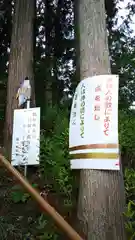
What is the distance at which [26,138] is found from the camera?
486 cm

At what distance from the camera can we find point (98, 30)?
417 centimetres

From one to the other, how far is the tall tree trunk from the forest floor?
1.44 meters

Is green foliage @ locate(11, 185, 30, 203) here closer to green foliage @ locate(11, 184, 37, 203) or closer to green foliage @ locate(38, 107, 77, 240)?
green foliage @ locate(11, 184, 37, 203)

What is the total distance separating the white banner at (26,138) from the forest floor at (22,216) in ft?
1.22

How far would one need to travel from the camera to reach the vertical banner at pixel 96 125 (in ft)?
11.6

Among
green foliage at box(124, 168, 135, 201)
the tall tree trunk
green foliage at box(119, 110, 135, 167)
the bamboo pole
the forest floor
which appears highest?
the tall tree trunk

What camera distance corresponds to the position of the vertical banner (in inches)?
140

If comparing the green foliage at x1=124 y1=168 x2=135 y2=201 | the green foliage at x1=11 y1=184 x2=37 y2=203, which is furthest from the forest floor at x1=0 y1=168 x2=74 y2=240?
the green foliage at x1=124 y1=168 x2=135 y2=201

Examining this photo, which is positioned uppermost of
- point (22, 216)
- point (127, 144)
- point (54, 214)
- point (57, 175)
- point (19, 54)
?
point (19, 54)

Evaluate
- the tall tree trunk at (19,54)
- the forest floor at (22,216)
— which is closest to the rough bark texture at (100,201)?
the forest floor at (22,216)

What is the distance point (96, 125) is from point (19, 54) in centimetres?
355

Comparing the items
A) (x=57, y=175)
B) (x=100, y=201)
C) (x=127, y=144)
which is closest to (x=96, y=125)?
(x=100, y=201)

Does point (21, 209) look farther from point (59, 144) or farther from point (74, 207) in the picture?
point (59, 144)

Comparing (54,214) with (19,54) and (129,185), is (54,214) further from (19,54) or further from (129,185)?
(19,54)
